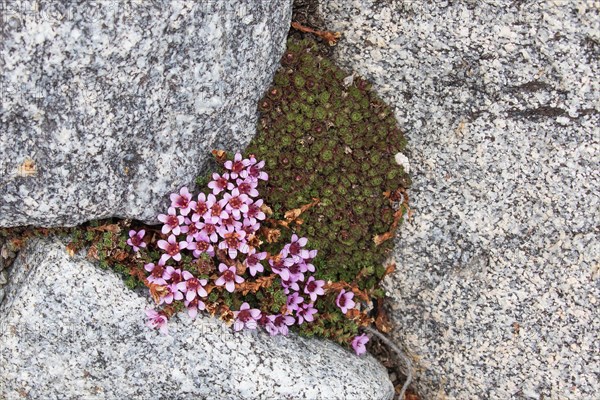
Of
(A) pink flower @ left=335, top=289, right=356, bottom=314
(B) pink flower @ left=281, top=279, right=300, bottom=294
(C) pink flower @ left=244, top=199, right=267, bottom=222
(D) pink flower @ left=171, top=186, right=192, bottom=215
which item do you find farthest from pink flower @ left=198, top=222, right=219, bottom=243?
(A) pink flower @ left=335, top=289, right=356, bottom=314

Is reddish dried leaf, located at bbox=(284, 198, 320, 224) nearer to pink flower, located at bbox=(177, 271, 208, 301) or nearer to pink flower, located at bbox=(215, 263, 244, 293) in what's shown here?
pink flower, located at bbox=(215, 263, 244, 293)

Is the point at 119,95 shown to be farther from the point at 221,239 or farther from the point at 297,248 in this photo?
the point at 297,248

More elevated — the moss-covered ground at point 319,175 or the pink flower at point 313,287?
the moss-covered ground at point 319,175

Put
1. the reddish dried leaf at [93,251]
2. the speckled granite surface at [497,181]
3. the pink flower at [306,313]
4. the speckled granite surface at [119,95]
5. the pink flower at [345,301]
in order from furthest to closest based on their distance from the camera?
the pink flower at [345,301], the pink flower at [306,313], the reddish dried leaf at [93,251], the speckled granite surface at [497,181], the speckled granite surface at [119,95]

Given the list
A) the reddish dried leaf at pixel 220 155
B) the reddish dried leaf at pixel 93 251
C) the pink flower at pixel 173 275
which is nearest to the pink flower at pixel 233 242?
the pink flower at pixel 173 275

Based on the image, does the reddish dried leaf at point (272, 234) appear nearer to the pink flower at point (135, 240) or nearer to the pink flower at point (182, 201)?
the pink flower at point (182, 201)

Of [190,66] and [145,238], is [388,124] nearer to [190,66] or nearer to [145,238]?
[190,66]

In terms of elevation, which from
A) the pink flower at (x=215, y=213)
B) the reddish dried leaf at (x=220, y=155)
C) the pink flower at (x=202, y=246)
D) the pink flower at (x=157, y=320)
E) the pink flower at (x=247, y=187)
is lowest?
the pink flower at (x=157, y=320)
